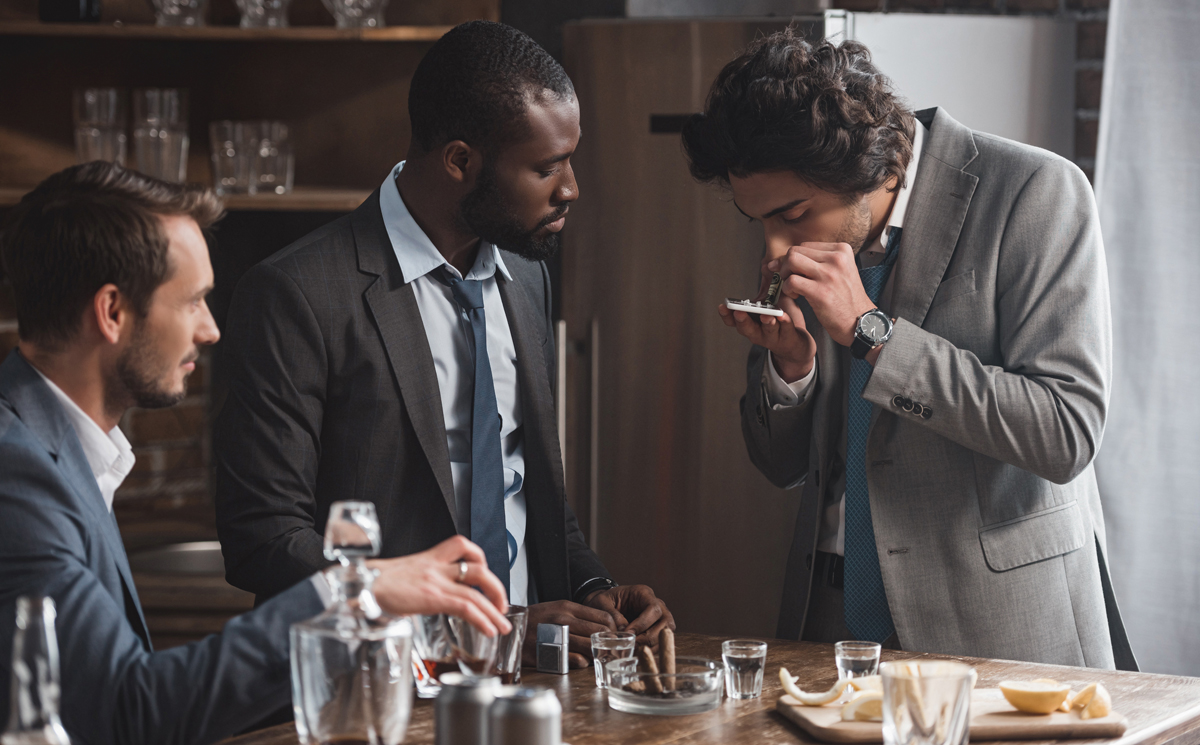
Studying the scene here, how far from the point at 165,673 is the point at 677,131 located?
6.93 ft

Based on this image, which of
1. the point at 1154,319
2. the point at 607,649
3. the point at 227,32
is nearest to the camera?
the point at 607,649

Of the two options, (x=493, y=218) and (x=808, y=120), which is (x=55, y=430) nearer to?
(x=493, y=218)

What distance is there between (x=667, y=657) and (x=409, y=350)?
0.60m

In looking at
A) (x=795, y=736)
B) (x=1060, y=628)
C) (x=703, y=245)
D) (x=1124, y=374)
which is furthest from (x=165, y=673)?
(x=1124, y=374)

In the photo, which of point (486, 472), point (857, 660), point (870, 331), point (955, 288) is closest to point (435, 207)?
point (486, 472)

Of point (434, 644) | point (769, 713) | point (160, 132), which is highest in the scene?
point (160, 132)

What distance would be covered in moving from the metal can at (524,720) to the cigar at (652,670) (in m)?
0.36

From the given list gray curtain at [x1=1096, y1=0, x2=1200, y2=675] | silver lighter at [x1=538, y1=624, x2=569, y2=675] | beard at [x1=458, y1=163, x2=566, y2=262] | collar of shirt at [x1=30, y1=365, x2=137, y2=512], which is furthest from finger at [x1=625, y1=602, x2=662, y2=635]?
gray curtain at [x1=1096, y1=0, x2=1200, y2=675]

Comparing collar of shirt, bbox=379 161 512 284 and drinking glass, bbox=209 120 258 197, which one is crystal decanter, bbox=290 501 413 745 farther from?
drinking glass, bbox=209 120 258 197

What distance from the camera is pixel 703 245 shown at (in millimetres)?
2979

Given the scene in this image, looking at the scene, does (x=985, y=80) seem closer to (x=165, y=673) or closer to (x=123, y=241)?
(x=123, y=241)

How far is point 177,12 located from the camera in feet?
9.93

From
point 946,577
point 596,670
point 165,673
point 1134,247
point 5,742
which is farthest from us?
point 1134,247

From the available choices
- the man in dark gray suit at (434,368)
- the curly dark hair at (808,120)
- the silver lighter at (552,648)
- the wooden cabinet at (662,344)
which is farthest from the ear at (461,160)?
the wooden cabinet at (662,344)
